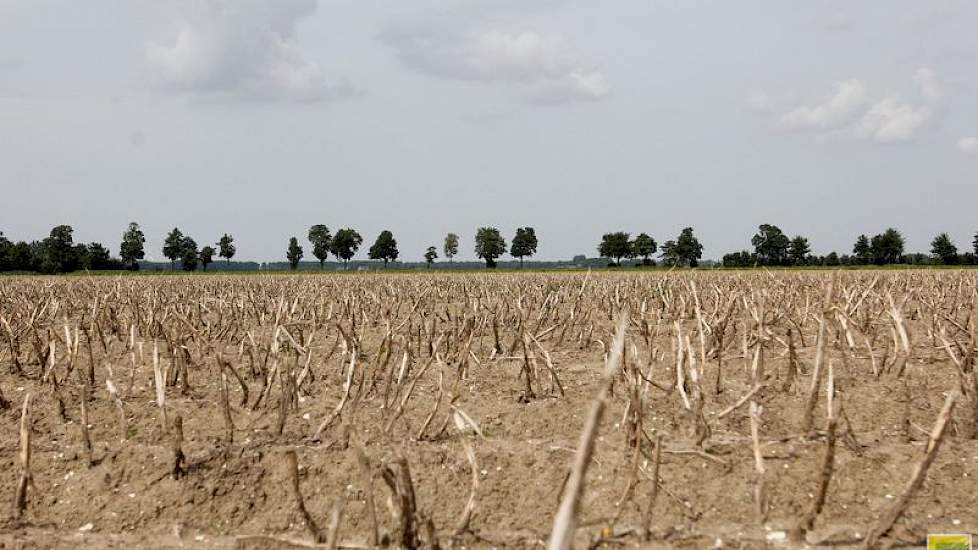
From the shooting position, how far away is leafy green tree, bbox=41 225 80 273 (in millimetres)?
91688

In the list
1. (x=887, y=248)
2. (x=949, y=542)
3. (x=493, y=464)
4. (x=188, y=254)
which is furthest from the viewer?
(x=188, y=254)

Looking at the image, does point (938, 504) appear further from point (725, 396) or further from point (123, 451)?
point (123, 451)

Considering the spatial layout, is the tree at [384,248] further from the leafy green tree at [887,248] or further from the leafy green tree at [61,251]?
the leafy green tree at [887,248]

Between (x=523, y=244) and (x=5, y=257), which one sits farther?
(x=523, y=244)

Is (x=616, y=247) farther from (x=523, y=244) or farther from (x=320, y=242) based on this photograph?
(x=320, y=242)

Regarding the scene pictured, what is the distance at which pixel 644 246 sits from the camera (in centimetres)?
12162

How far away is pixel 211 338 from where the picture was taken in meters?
8.14

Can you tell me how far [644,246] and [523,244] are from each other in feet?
88.3

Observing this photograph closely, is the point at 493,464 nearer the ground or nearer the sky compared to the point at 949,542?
nearer the sky

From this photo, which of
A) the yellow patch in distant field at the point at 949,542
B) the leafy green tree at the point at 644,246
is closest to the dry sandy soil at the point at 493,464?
the yellow patch in distant field at the point at 949,542

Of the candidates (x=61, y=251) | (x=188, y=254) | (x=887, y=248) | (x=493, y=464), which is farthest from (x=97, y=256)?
(x=887, y=248)

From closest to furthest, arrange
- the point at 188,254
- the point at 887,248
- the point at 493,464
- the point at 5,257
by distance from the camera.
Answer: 1. the point at 493,464
2. the point at 5,257
3. the point at 887,248
4. the point at 188,254

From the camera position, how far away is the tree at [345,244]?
13412 centimetres

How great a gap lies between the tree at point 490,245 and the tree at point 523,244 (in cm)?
243
